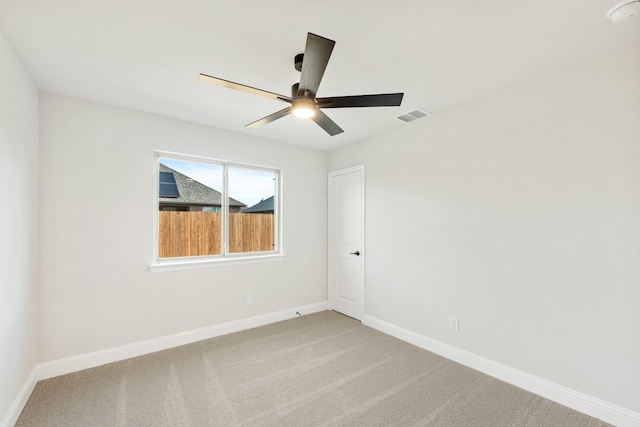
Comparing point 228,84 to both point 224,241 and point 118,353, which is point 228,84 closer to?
point 224,241

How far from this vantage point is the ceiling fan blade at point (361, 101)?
5.97 ft

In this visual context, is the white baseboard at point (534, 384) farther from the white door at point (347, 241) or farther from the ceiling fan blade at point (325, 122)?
the ceiling fan blade at point (325, 122)

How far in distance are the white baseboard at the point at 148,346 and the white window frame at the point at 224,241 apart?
733 millimetres

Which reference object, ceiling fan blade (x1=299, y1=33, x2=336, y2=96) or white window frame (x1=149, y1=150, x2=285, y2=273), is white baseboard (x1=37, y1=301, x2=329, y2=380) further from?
→ ceiling fan blade (x1=299, y1=33, x2=336, y2=96)

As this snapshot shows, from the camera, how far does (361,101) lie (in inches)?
73.9

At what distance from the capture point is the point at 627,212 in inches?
75.3

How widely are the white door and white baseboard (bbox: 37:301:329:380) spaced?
0.72m

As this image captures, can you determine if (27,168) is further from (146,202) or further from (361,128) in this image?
(361,128)

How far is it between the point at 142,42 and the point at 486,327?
3517mm

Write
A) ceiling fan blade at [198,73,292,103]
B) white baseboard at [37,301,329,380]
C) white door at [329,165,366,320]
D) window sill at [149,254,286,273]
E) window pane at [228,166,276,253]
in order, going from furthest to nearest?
white door at [329,165,366,320], window pane at [228,166,276,253], window sill at [149,254,286,273], white baseboard at [37,301,329,380], ceiling fan blade at [198,73,292,103]

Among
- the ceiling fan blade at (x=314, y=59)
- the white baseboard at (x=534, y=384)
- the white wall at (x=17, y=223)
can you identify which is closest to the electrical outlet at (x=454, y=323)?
the white baseboard at (x=534, y=384)

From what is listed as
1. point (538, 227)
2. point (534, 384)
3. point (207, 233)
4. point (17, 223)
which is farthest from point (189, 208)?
point (534, 384)

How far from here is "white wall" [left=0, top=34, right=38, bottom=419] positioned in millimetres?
1791

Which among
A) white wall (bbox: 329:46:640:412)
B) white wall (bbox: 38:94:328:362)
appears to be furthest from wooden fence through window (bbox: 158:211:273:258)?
white wall (bbox: 329:46:640:412)
